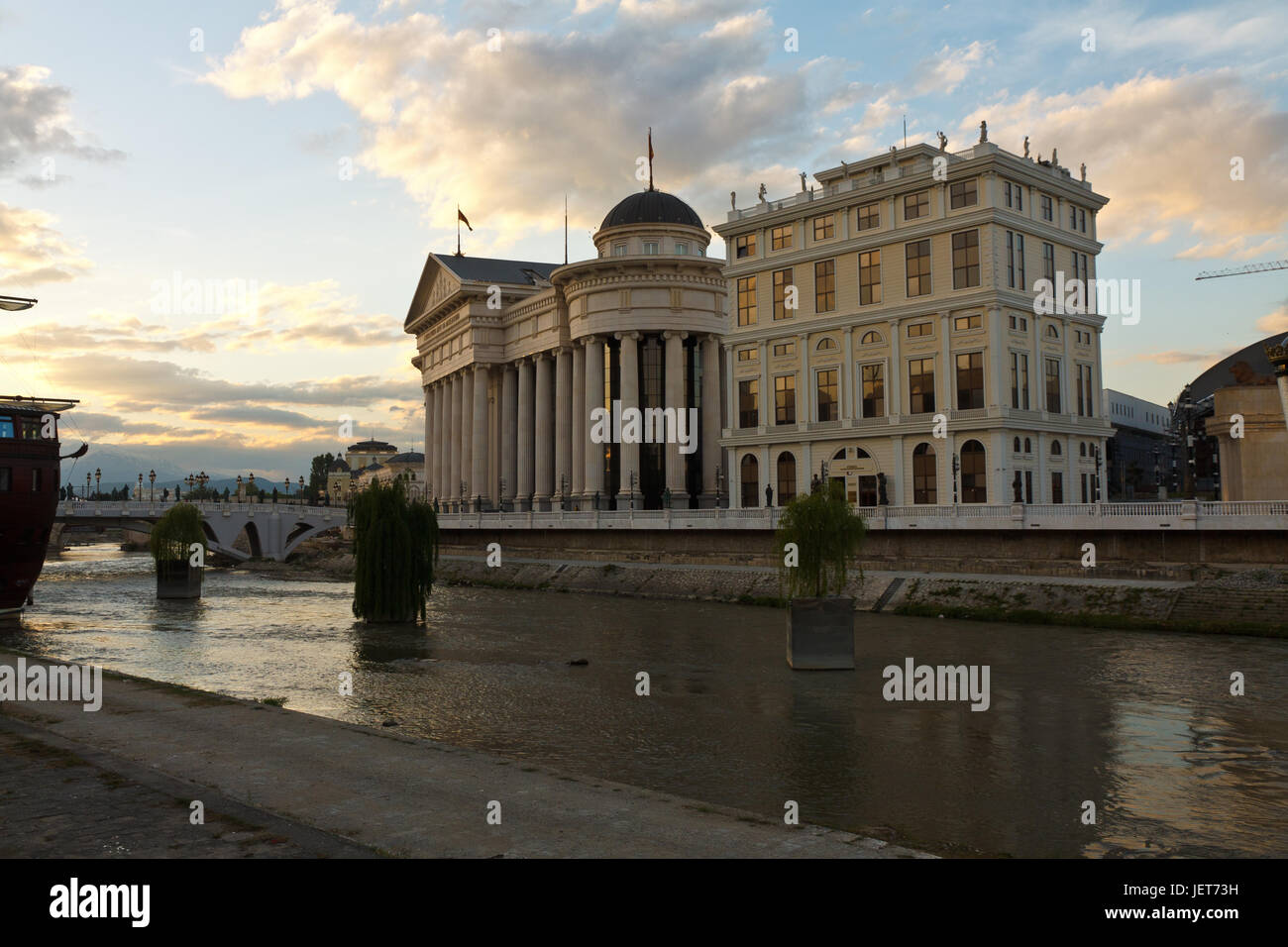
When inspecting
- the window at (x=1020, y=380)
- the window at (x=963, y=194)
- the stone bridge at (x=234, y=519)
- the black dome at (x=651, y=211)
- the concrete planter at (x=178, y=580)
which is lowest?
the concrete planter at (x=178, y=580)

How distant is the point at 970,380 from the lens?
5388 centimetres

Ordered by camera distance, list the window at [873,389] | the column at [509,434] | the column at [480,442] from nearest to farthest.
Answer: the window at [873,389] → the column at [509,434] → the column at [480,442]

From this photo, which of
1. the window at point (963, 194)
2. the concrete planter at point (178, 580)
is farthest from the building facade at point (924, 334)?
the concrete planter at point (178, 580)

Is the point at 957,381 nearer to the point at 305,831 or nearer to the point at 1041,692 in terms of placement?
the point at 1041,692

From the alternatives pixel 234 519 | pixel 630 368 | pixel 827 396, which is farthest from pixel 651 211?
pixel 234 519

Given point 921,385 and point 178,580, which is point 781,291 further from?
point 178,580

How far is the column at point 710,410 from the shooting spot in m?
88.6

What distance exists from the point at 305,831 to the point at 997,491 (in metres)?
48.1

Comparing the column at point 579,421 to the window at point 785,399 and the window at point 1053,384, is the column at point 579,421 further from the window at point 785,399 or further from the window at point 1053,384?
the window at point 1053,384

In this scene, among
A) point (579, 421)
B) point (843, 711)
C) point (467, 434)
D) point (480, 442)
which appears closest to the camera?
point (843, 711)

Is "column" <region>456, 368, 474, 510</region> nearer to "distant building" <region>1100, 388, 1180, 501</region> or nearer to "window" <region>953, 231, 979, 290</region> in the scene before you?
"window" <region>953, 231, 979, 290</region>

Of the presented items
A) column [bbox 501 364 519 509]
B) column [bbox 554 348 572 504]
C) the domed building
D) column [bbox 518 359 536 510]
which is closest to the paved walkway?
the domed building

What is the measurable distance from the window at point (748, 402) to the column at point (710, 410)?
22528 millimetres

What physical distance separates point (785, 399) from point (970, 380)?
12.8 meters
